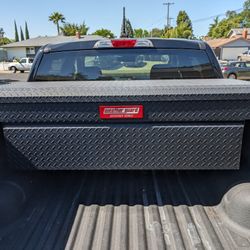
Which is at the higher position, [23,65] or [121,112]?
[121,112]

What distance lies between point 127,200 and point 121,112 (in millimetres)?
779

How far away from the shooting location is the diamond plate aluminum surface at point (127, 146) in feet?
6.34

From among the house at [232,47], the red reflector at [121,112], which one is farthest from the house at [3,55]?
the red reflector at [121,112]

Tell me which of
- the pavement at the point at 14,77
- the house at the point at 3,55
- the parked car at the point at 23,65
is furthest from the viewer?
the house at the point at 3,55

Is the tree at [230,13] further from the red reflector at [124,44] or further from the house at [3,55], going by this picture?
the red reflector at [124,44]

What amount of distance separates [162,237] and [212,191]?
0.70 metres

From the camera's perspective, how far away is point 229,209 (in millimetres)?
2027

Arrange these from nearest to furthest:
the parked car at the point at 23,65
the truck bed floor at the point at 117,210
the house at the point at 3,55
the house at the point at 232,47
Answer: the truck bed floor at the point at 117,210
the parked car at the point at 23,65
the house at the point at 3,55
the house at the point at 232,47

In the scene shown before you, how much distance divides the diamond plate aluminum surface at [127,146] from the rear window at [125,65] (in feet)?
3.97

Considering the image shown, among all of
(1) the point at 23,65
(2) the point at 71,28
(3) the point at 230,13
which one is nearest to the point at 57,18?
(2) the point at 71,28

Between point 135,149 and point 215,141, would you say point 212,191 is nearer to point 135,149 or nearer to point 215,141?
point 215,141

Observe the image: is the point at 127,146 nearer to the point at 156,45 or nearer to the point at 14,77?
the point at 156,45

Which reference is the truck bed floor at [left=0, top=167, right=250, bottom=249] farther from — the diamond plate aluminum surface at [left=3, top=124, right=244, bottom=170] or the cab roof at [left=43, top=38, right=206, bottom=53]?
the cab roof at [left=43, top=38, right=206, bottom=53]

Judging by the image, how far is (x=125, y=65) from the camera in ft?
10.5
